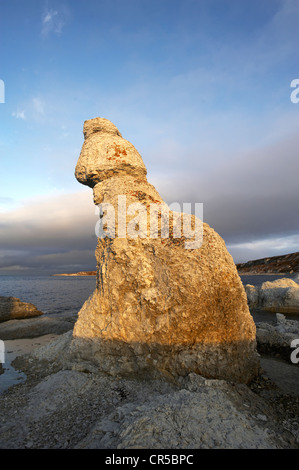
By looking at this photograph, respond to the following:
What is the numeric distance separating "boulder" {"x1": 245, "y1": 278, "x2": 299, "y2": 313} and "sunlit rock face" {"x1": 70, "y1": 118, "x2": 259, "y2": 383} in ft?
70.1

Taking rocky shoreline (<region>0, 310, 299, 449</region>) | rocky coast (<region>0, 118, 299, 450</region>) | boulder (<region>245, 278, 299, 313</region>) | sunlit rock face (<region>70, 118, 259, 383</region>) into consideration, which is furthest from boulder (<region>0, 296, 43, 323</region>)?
boulder (<region>245, 278, 299, 313</region>)

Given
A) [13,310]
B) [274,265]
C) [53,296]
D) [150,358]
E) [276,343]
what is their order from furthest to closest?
[274,265], [53,296], [13,310], [276,343], [150,358]

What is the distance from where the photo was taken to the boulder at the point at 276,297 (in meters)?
27.2

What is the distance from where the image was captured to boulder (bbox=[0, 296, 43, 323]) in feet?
84.7

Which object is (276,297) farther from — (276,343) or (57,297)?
(57,297)

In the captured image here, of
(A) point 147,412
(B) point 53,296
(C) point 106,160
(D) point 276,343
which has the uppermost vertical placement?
(C) point 106,160

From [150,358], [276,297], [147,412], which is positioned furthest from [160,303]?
[276,297]

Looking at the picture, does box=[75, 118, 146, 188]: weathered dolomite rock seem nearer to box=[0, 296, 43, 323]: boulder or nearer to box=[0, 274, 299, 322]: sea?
box=[0, 274, 299, 322]: sea

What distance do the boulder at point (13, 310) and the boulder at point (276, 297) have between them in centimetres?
2670

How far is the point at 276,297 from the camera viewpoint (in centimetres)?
2827

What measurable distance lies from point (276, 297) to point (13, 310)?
98.6ft

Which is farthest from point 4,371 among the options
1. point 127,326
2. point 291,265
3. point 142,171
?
point 291,265

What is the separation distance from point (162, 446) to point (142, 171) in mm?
9862

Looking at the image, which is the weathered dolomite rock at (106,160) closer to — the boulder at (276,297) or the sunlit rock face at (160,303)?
the sunlit rock face at (160,303)
